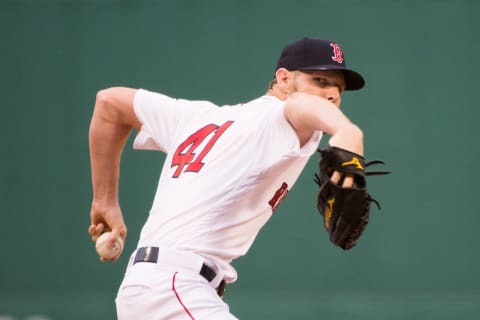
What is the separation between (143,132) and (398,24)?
2.81 meters

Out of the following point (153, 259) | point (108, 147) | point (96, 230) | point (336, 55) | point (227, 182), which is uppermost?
point (336, 55)

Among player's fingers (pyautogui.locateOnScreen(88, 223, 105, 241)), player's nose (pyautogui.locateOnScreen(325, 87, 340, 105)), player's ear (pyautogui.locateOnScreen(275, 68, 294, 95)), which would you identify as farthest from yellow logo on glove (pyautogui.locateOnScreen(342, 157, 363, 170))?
player's fingers (pyautogui.locateOnScreen(88, 223, 105, 241))

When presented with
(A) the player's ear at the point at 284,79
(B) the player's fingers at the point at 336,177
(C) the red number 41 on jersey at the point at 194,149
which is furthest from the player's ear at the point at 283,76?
(B) the player's fingers at the point at 336,177

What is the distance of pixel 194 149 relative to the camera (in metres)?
2.41

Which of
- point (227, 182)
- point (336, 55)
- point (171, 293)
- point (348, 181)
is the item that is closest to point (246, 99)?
point (336, 55)

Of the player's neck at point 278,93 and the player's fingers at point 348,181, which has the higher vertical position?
the player's neck at point 278,93

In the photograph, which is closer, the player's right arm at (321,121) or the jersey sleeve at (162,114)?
the player's right arm at (321,121)

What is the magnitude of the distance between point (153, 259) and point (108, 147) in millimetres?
625

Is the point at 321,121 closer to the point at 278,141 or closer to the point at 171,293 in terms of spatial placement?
the point at 278,141

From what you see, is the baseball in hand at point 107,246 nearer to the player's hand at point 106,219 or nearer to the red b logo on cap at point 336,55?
the player's hand at point 106,219

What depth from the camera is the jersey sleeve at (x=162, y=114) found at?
8.60 feet

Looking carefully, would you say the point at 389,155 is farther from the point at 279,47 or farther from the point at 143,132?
the point at 143,132

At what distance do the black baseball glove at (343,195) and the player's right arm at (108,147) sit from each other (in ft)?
3.18

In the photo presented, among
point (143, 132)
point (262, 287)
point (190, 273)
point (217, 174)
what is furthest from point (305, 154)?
point (262, 287)
